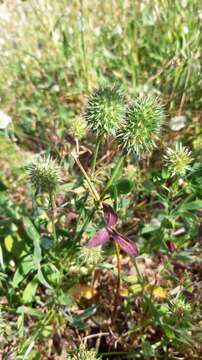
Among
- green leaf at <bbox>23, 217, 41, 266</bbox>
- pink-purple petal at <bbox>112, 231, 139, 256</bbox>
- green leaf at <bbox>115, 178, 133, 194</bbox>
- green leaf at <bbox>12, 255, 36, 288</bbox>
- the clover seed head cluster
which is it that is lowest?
green leaf at <bbox>12, 255, 36, 288</bbox>

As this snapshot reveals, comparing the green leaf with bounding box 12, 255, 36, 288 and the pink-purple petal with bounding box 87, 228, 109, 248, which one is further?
the green leaf with bounding box 12, 255, 36, 288

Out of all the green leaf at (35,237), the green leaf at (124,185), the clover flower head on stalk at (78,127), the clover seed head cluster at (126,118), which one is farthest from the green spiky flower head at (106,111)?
the green leaf at (35,237)

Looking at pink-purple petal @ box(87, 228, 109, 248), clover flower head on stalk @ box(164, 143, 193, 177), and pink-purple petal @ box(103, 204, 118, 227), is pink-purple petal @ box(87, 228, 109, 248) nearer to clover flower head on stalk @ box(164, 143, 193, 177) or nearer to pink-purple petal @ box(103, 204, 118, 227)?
pink-purple petal @ box(103, 204, 118, 227)

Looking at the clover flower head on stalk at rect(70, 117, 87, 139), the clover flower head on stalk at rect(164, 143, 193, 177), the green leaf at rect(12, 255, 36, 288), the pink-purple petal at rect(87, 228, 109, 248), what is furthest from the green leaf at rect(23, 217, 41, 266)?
the clover flower head on stalk at rect(164, 143, 193, 177)

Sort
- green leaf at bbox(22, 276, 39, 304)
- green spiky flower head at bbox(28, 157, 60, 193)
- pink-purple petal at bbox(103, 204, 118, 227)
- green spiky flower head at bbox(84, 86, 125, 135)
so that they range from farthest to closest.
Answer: green leaf at bbox(22, 276, 39, 304), green spiky flower head at bbox(28, 157, 60, 193), green spiky flower head at bbox(84, 86, 125, 135), pink-purple petal at bbox(103, 204, 118, 227)

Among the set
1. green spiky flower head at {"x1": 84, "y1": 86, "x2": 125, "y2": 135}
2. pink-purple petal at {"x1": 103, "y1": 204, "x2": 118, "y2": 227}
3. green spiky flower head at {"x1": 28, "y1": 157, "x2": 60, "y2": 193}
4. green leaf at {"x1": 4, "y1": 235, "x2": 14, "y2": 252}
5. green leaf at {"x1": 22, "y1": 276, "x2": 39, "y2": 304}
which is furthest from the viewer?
green leaf at {"x1": 4, "y1": 235, "x2": 14, "y2": 252}

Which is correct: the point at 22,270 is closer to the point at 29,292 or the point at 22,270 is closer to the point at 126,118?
the point at 29,292

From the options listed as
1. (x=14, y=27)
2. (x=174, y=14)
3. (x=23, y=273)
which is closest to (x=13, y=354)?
(x=23, y=273)
